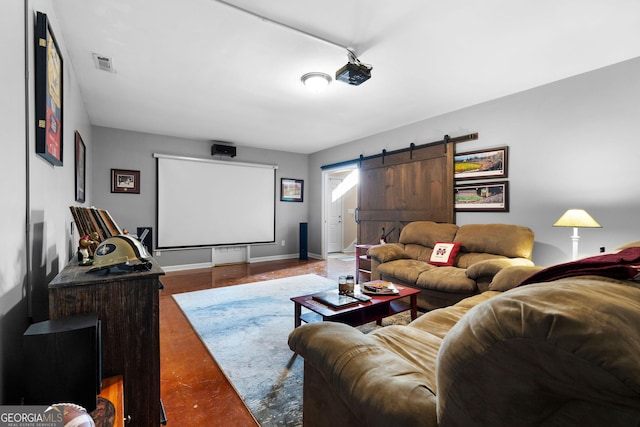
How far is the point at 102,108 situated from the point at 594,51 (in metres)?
5.52

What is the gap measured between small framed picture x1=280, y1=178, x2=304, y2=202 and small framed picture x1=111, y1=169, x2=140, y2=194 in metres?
2.82

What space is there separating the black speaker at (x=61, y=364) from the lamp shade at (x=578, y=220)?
352 cm

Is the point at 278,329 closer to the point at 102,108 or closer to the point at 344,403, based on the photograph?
the point at 344,403

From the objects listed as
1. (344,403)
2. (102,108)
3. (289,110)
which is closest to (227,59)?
(289,110)

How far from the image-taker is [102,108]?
3887 mm

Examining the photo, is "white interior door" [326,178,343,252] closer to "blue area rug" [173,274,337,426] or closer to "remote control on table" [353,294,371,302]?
"blue area rug" [173,274,337,426]

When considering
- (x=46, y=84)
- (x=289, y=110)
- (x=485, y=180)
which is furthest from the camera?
(x=289, y=110)

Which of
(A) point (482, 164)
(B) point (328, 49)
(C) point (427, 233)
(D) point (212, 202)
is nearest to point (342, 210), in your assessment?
(D) point (212, 202)

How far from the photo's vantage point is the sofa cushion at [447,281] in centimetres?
271

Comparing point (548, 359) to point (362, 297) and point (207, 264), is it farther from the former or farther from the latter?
point (207, 264)

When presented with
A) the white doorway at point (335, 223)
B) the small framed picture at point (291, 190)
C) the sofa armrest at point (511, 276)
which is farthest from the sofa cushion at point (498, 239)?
the white doorway at point (335, 223)

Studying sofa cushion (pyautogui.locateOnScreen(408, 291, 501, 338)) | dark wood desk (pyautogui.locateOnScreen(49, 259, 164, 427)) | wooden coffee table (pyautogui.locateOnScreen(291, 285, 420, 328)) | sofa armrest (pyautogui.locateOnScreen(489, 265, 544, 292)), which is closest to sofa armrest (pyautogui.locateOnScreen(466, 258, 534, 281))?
sofa armrest (pyautogui.locateOnScreen(489, 265, 544, 292))

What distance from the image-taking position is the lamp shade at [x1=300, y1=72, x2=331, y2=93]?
2920 mm

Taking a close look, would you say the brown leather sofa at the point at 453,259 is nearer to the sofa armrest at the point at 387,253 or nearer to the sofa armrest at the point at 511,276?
the sofa armrest at the point at 387,253
